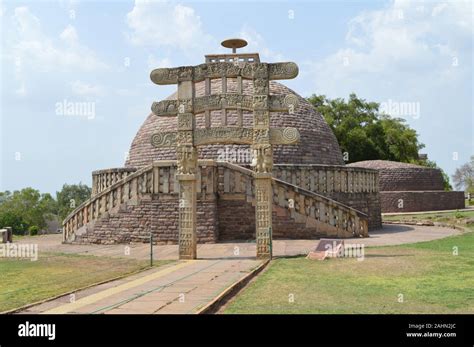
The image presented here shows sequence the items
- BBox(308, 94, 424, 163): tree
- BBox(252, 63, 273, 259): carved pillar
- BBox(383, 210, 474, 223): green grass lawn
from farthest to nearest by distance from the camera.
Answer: BBox(308, 94, 424, 163): tree → BBox(383, 210, 474, 223): green grass lawn → BBox(252, 63, 273, 259): carved pillar

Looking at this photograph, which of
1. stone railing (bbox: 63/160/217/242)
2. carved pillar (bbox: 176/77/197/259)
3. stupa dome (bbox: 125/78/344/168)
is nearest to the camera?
carved pillar (bbox: 176/77/197/259)

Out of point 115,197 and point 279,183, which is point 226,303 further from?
point 115,197

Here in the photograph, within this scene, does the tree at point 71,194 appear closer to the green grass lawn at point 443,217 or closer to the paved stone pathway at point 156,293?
the green grass lawn at point 443,217

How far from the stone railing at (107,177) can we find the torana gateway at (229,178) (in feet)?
0.19

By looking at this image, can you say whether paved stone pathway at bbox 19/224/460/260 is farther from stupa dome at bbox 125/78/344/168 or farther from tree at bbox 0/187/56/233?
tree at bbox 0/187/56/233

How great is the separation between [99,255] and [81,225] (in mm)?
4993

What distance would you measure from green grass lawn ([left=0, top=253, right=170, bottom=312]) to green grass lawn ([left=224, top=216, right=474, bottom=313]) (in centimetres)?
326

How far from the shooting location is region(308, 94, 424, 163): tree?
4578 cm

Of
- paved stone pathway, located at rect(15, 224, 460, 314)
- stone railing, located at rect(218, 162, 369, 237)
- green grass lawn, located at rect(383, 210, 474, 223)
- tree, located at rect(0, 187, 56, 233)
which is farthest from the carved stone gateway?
tree, located at rect(0, 187, 56, 233)

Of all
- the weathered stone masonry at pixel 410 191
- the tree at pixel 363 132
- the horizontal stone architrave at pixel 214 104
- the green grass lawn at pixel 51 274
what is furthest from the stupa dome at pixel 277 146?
the tree at pixel 363 132

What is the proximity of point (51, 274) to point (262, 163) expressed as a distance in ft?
19.3

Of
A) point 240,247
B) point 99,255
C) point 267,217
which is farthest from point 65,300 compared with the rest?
point 240,247

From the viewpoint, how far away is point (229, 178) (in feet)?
60.3

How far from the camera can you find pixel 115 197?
61.5ft
